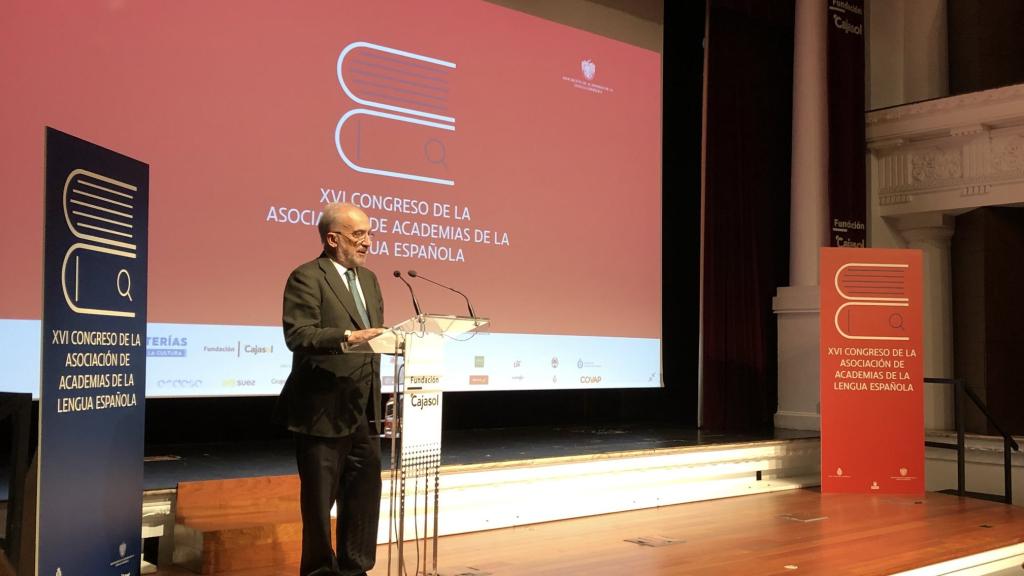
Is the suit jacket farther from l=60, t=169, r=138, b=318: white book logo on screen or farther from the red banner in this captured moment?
the red banner

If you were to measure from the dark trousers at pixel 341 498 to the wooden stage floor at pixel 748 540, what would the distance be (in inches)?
24.5

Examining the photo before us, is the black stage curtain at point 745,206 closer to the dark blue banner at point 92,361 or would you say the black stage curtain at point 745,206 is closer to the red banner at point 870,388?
the red banner at point 870,388

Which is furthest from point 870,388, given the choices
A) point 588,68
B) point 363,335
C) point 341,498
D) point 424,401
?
point 363,335

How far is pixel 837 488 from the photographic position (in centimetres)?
565

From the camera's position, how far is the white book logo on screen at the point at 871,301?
5660mm

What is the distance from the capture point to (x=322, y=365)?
9.71ft

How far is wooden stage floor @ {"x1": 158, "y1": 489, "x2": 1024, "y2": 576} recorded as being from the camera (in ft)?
12.3

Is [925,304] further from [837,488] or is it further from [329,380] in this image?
[329,380]

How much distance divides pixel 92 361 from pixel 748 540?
2946 mm

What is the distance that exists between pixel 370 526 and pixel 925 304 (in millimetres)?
5832

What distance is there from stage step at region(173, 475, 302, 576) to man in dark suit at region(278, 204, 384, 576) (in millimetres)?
643

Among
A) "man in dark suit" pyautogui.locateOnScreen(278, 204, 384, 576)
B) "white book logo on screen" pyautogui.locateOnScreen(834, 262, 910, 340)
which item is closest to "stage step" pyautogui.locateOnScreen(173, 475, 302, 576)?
"man in dark suit" pyautogui.locateOnScreen(278, 204, 384, 576)

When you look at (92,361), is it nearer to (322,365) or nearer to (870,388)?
(322,365)

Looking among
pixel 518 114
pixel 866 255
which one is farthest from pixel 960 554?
pixel 518 114
